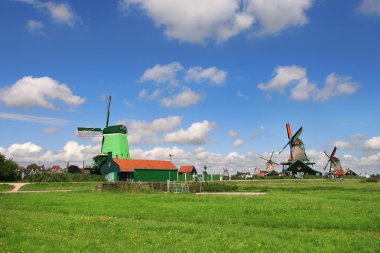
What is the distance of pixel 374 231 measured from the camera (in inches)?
638

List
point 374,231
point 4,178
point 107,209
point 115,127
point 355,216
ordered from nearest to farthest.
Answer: point 374,231, point 355,216, point 107,209, point 4,178, point 115,127

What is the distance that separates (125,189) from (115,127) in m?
37.6

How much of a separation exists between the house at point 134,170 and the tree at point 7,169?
51.8 feet

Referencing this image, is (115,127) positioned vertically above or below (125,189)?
above

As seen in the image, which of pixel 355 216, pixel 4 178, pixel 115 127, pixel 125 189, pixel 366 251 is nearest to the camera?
pixel 366 251

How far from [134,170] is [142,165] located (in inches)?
117

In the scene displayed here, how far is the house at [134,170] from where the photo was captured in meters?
73.0

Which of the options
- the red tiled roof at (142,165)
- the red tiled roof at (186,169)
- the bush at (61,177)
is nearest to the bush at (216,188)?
the red tiled roof at (142,165)

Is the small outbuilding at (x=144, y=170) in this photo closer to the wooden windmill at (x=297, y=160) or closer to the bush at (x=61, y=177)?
the bush at (x=61, y=177)

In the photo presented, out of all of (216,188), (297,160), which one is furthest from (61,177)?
(297,160)

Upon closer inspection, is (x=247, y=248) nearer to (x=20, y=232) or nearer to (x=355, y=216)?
(x=20, y=232)

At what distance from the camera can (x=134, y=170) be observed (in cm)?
7388

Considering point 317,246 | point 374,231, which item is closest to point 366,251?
point 317,246

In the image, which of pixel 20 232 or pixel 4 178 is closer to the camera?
pixel 20 232
